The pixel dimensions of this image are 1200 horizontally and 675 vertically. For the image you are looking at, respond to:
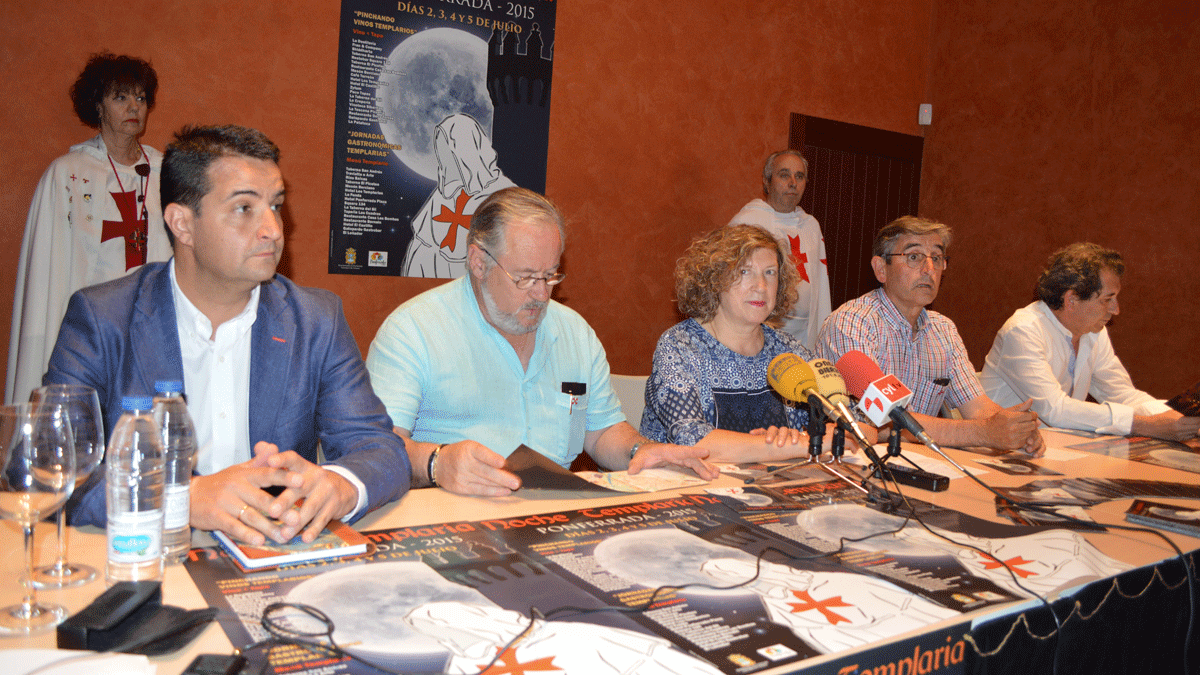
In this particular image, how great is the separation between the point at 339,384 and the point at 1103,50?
18.4 feet

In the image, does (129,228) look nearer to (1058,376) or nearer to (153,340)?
(153,340)

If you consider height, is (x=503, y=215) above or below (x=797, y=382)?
above

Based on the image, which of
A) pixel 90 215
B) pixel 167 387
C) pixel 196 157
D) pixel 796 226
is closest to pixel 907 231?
pixel 796 226

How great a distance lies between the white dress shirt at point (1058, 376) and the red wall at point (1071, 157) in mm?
1776

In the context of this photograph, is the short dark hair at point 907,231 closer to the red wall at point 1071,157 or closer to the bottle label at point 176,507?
the bottle label at point 176,507

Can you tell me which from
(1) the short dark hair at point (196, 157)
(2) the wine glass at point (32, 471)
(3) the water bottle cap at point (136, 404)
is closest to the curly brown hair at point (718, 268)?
(1) the short dark hair at point (196, 157)

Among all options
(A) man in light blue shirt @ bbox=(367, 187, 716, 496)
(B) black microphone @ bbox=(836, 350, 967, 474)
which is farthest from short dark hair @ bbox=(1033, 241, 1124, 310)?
(A) man in light blue shirt @ bbox=(367, 187, 716, 496)

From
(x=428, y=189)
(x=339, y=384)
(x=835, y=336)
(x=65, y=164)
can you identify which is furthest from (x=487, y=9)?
(x=339, y=384)

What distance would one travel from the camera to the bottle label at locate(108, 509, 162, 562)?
115 centimetres

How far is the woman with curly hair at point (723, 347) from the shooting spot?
8.40 feet

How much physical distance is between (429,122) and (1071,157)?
4240mm

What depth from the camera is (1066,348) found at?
3.68 meters

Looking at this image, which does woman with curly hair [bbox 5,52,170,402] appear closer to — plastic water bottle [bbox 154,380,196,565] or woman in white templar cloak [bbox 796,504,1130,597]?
plastic water bottle [bbox 154,380,196,565]

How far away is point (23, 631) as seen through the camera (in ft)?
3.33
